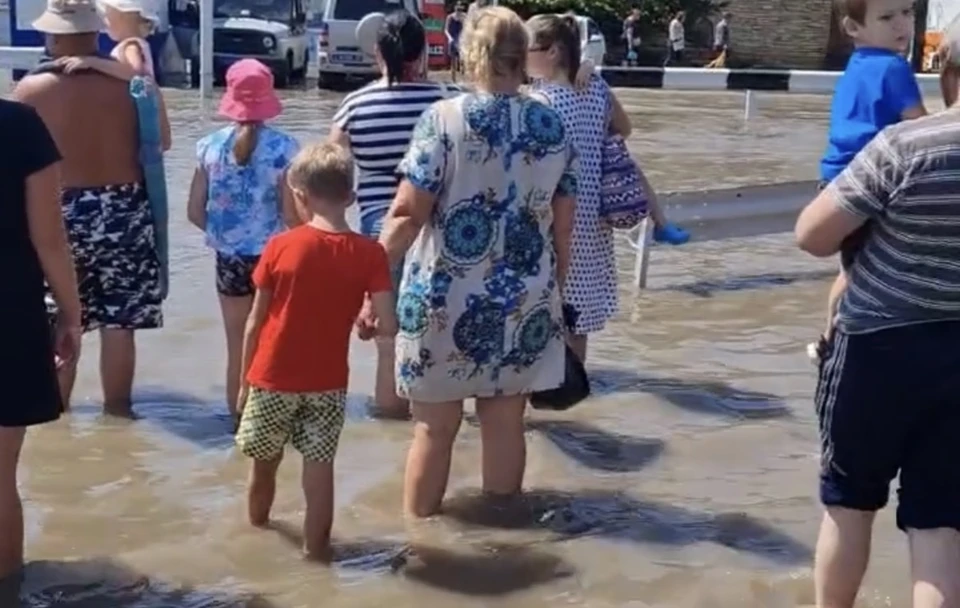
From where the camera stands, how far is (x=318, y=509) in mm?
5340

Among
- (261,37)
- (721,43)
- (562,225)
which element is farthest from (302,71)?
(562,225)

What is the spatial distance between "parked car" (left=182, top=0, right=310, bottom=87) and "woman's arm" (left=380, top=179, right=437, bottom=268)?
2259 centimetres

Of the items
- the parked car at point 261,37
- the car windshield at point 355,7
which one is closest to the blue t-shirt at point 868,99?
the parked car at point 261,37

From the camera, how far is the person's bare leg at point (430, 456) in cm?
562

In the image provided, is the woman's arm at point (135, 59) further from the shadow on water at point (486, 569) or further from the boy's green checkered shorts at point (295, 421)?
the shadow on water at point (486, 569)

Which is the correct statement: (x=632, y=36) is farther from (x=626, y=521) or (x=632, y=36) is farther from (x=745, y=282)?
(x=626, y=521)

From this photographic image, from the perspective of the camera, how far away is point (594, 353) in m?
8.58

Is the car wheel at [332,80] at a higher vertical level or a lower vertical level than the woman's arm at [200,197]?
lower

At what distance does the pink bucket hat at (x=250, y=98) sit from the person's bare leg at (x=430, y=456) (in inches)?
58.7

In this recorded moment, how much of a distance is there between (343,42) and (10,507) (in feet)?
80.0

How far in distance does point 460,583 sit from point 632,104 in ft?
71.2

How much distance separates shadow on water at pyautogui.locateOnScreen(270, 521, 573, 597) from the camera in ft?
17.2

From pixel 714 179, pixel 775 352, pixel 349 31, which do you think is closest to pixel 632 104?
pixel 349 31

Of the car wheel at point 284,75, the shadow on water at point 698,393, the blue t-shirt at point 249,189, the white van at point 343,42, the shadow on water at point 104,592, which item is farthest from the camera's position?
the white van at point 343,42
